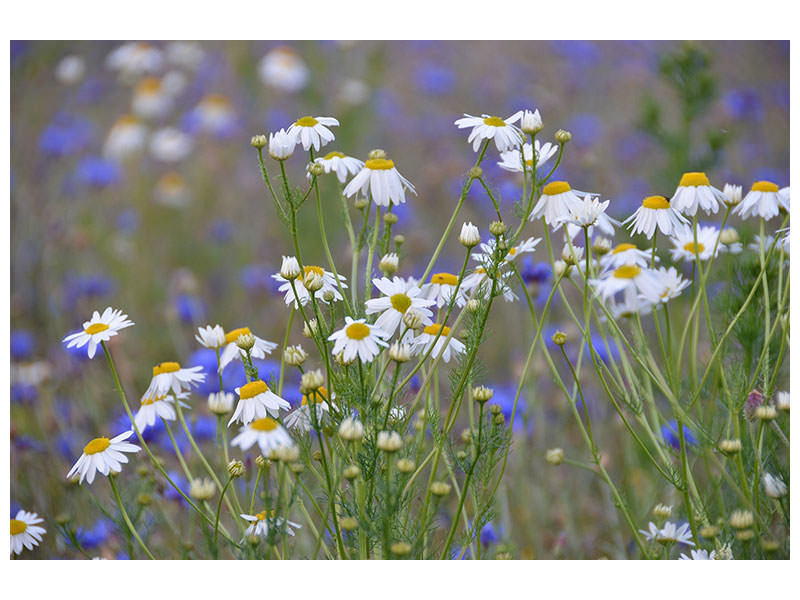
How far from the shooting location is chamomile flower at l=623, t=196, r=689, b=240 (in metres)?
0.86

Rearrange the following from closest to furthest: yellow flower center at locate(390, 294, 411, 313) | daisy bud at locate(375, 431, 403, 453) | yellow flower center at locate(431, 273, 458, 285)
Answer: daisy bud at locate(375, 431, 403, 453) < yellow flower center at locate(390, 294, 411, 313) < yellow flower center at locate(431, 273, 458, 285)

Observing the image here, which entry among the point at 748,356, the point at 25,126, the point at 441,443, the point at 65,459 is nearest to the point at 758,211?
the point at 748,356

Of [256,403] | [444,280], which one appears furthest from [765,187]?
[256,403]

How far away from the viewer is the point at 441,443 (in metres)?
0.77

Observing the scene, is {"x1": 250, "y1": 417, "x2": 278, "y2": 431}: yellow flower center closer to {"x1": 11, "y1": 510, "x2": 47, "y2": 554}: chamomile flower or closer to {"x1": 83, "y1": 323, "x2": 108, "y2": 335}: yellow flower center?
{"x1": 83, "y1": 323, "x2": 108, "y2": 335}: yellow flower center

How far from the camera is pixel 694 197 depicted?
887mm

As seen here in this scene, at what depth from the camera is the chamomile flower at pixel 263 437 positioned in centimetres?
71

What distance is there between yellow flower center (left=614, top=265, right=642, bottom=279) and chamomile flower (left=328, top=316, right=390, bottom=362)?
0.78ft

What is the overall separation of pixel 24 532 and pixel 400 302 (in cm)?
55

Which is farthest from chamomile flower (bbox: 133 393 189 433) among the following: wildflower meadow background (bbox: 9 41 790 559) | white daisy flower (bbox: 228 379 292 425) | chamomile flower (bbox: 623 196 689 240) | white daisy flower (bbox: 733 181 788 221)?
white daisy flower (bbox: 733 181 788 221)

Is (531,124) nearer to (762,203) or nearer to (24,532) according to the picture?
(762,203)

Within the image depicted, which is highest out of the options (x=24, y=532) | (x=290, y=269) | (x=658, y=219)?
(x=658, y=219)

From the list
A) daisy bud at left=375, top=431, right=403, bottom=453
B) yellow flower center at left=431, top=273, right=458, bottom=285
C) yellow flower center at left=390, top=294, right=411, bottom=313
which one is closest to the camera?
daisy bud at left=375, top=431, right=403, bottom=453
